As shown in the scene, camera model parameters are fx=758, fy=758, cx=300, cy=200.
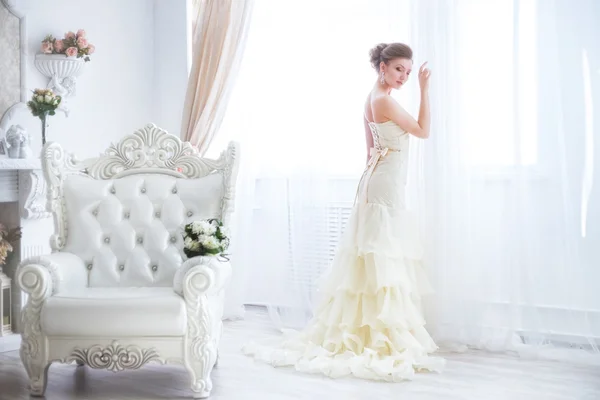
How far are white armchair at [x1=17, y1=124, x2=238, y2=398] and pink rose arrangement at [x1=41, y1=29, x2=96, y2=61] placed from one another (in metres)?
1.19

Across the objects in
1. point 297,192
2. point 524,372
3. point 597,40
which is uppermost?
point 597,40

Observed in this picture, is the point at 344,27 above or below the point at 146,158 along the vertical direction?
above

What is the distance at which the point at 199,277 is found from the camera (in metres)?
3.69

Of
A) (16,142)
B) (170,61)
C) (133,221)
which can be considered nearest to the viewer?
(133,221)

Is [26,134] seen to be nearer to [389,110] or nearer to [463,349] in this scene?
Answer: [389,110]

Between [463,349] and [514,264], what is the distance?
1.94ft

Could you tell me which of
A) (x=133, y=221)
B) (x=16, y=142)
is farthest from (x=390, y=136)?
(x=16, y=142)

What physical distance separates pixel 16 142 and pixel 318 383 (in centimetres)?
252

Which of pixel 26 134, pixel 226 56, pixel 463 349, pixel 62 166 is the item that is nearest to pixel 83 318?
pixel 62 166

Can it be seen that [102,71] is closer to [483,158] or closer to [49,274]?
[49,274]

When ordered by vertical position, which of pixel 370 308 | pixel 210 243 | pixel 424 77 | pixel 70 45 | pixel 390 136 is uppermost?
pixel 70 45

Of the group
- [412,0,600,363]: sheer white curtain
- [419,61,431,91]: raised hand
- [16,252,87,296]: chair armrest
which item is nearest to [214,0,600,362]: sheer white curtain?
[412,0,600,363]: sheer white curtain

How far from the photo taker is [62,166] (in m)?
4.33

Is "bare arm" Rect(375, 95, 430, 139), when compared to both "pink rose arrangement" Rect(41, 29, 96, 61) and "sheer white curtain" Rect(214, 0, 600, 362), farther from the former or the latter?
"pink rose arrangement" Rect(41, 29, 96, 61)
